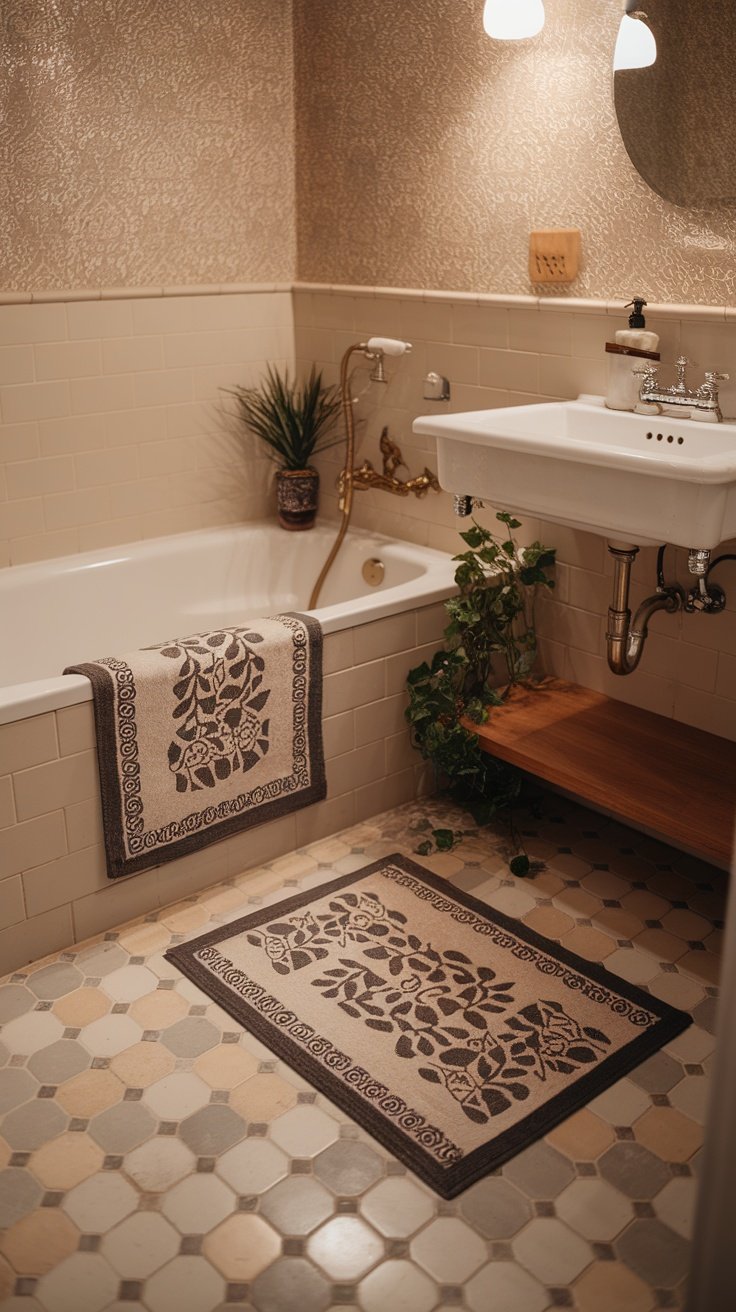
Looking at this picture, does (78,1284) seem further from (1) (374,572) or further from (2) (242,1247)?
(1) (374,572)

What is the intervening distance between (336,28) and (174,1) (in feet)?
1.46

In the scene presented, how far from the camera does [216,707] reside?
2445 mm

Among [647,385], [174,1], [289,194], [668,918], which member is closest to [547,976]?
[668,918]

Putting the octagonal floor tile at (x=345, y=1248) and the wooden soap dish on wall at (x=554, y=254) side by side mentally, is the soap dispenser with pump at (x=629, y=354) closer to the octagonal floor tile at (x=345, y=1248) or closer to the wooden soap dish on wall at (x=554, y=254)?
the wooden soap dish on wall at (x=554, y=254)

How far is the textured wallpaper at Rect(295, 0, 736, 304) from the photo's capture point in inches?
98.7

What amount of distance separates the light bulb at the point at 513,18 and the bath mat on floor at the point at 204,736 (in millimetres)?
1420

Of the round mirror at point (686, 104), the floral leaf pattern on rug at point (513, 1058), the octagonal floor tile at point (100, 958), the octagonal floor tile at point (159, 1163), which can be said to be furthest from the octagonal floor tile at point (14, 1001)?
the round mirror at point (686, 104)

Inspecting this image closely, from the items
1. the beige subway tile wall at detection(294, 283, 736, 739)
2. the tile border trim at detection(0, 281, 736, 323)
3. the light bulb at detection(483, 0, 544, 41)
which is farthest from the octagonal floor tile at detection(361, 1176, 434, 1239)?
the light bulb at detection(483, 0, 544, 41)

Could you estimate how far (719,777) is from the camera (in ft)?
8.05

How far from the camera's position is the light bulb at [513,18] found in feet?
8.45

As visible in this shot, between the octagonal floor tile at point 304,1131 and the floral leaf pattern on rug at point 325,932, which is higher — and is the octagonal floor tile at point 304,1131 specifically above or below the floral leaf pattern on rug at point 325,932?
below

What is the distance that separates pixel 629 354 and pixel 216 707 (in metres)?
1.17

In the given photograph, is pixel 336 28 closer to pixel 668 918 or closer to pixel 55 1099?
pixel 668 918

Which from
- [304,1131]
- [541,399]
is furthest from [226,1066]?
[541,399]
